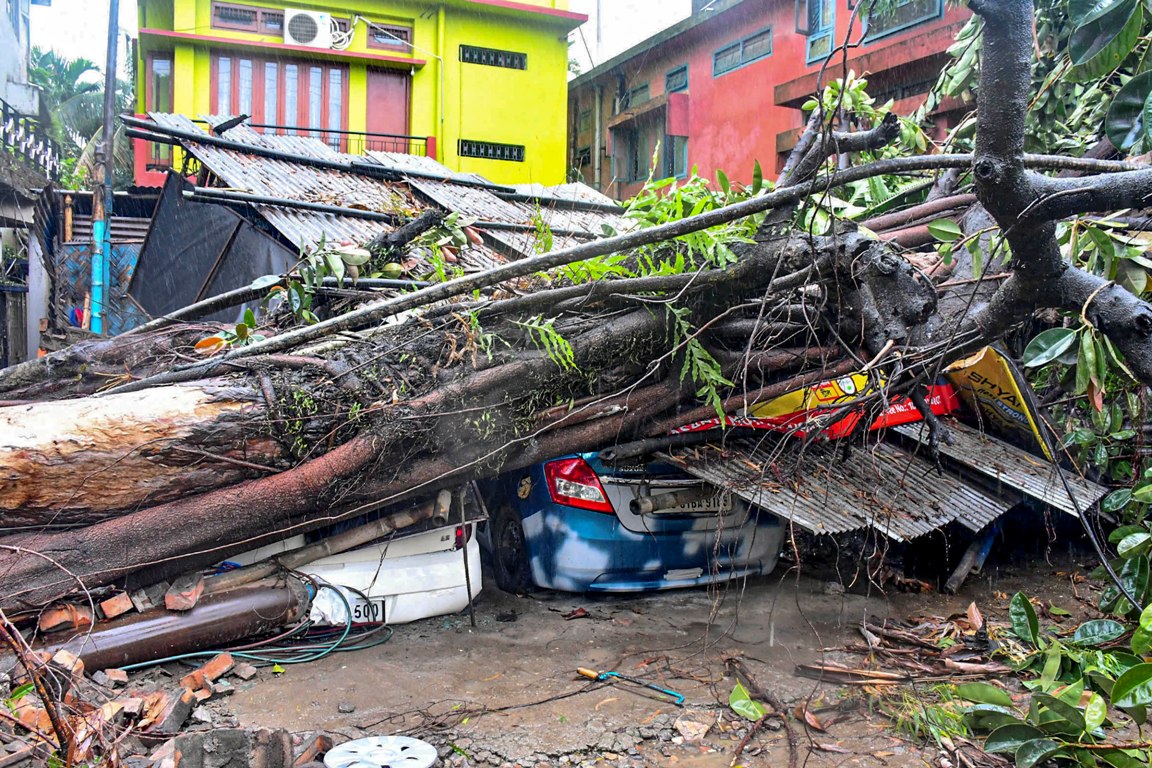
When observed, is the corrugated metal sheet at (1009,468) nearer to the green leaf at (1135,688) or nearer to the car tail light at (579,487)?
the car tail light at (579,487)

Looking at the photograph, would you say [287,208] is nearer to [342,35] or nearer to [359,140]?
[359,140]

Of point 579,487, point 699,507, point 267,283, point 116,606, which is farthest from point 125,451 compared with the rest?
point 699,507

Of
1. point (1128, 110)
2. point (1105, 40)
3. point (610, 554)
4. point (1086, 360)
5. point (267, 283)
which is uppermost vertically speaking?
point (1105, 40)

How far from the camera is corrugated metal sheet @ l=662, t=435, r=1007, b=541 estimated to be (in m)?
4.63

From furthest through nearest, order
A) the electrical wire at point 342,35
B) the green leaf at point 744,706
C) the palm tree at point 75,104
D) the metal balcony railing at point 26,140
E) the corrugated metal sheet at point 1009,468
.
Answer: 1. the palm tree at point 75,104
2. the electrical wire at point 342,35
3. the metal balcony railing at point 26,140
4. the corrugated metal sheet at point 1009,468
5. the green leaf at point 744,706

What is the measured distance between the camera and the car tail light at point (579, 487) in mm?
5098

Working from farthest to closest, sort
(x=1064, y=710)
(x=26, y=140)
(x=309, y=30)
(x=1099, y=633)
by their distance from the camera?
1. (x=309, y=30)
2. (x=26, y=140)
3. (x=1099, y=633)
4. (x=1064, y=710)

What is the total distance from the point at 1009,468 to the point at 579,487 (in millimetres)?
3033

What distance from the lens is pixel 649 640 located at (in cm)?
488

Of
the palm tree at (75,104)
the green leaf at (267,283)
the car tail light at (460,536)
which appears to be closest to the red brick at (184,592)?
the car tail light at (460,536)

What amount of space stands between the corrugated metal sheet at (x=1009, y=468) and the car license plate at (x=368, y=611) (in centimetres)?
349

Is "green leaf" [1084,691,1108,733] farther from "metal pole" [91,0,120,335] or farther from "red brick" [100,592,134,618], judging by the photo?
"metal pole" [91,0,120,335]

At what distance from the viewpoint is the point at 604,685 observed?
14.0 feet

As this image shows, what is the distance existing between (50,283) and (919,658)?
17246mm
